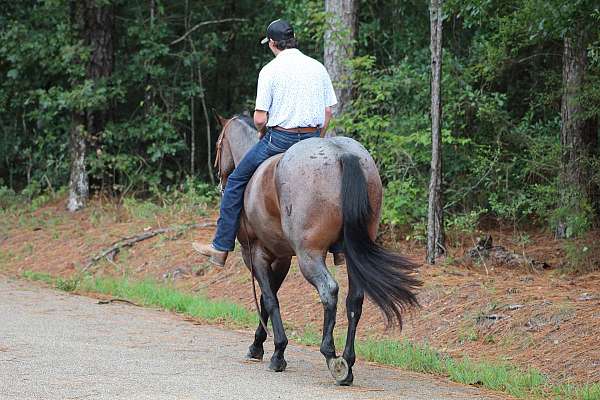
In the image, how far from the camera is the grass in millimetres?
7711

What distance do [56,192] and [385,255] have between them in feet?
45.5

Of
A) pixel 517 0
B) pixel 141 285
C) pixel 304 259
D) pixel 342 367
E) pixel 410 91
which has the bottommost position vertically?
pixel 141 285

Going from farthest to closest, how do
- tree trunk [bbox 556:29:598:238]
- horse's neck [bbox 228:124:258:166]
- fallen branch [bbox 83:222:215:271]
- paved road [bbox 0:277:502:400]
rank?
1. fallen branch [bbox 83:222:215:271]
2. tree trunk [bbox 556:29:598:238]
3. horse's neck [bbox 228:124:258:166]
4. paved road [bbox 0:277:502:400]

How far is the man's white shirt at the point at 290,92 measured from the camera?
8445mm

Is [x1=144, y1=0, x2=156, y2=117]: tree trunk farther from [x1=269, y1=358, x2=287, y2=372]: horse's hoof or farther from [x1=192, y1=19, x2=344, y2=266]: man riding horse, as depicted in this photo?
[x1=269, y1=358, x2=287, y2=372]: horse's hoof

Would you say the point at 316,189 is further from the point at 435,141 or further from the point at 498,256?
the point at 498,256

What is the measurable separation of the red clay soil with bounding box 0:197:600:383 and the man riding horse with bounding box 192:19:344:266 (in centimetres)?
180

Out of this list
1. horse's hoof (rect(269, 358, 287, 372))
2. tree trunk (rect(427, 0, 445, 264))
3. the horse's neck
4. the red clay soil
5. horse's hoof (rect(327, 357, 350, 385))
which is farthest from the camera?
tree trunk (rect(427, 0, 445, 264))

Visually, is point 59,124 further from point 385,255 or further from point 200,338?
point 385,255

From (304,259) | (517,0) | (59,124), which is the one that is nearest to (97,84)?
(59,124)

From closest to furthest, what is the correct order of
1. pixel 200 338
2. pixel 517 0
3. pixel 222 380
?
pixel 222 380 → pixel 200 338 → pixel 517 0

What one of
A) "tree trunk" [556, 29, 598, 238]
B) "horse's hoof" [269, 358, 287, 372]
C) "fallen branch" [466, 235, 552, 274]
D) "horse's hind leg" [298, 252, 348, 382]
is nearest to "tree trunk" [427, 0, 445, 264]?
"fallen branch" [466, 235, 552, 274]

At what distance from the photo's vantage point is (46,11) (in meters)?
19.6

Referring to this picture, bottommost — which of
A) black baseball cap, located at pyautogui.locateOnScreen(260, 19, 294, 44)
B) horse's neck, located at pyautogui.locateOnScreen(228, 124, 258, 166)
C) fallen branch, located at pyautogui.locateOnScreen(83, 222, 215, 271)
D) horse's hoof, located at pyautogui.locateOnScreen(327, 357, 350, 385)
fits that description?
fallen branch, located at pyautogui.locateOnScreen(83, 222, 215, 271)
